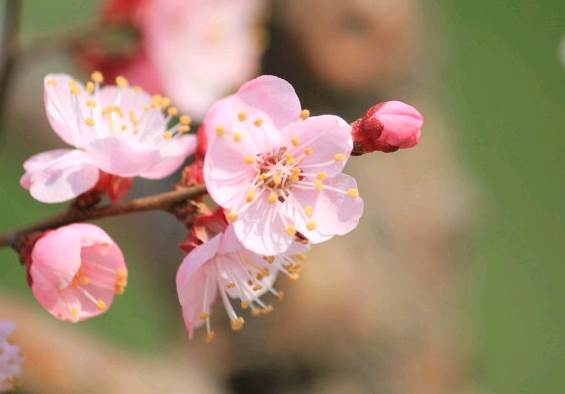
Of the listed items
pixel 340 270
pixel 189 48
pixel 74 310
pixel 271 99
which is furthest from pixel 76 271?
pixel 340 270

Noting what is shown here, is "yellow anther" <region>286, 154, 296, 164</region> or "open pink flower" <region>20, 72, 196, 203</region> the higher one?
"yellow anther" <region>286, 154, 296, 164</region>

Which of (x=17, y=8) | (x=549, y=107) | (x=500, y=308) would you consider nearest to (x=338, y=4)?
(x=17, y=8)

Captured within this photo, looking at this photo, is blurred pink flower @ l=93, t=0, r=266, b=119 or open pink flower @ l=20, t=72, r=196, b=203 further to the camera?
blurred pink flower @ l=93, t=0, r=266, b=119

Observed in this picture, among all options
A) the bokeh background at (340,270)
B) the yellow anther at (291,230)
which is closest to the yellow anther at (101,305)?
the yellow anther at (291,230)

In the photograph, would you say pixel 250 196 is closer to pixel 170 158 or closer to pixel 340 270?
pixel 170 158

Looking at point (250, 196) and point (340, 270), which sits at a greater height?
point (250, 196)

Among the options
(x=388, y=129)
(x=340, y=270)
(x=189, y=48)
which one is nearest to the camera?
(x=388, y=129)

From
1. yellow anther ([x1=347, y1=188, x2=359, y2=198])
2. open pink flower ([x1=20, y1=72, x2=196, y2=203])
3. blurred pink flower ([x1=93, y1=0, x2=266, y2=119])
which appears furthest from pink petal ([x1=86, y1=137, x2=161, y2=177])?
blurred pink flower ([x1=93, y1=0, x2=266, y2=119])

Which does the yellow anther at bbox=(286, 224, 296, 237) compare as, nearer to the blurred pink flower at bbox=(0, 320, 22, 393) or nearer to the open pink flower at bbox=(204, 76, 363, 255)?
the open pink flower at bbox=(204, 76, 363, 255)
